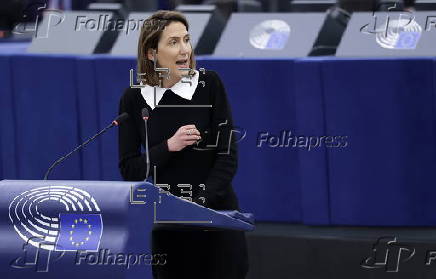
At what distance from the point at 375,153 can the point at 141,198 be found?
260 centimetres

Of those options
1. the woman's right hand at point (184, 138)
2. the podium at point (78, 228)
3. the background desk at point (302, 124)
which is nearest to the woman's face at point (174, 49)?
the woman's right hand at point (184, 138)

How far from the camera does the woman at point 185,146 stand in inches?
150

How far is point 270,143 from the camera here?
601 cm

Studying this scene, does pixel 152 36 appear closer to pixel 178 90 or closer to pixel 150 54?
pixel 150 54

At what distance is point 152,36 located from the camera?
391 cm

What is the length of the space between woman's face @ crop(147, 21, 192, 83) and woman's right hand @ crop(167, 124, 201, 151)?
238 mm

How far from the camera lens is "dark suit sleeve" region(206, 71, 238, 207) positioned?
3824mm

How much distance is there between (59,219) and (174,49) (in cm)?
84

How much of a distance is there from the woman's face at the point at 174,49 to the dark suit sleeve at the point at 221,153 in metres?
0.12

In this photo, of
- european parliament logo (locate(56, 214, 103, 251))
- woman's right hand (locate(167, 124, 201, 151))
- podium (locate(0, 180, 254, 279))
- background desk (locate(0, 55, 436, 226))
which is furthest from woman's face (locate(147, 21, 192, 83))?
background desk (locate(0, 55, 436, 226))

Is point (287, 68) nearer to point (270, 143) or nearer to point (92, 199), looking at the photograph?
point (270, 143)

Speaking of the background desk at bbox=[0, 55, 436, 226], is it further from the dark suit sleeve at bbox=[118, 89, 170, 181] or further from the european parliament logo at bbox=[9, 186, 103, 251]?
the european parliament logo at bbox=[9, 186, 103, 251]

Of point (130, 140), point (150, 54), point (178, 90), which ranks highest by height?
point (150, 54)

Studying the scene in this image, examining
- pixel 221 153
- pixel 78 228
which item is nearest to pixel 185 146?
pixel 221 153
